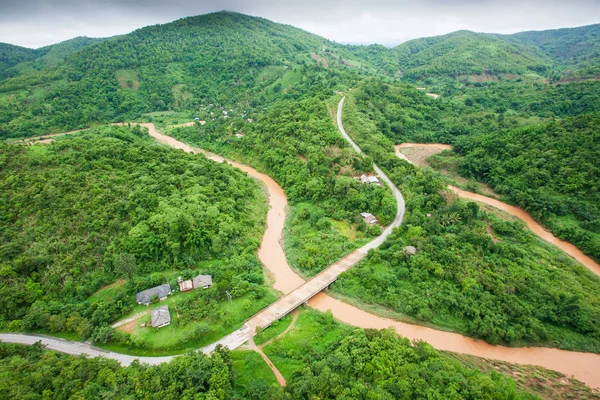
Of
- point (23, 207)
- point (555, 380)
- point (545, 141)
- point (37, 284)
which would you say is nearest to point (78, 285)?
point (37, 284)

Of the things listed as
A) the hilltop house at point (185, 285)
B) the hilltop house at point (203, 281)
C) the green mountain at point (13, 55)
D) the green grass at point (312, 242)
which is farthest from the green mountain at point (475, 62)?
the green mountain at point (13, 55)

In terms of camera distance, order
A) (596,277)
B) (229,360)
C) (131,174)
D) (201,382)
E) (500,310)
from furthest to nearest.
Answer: (131,174), (596,277), (500,310), (229,360), (201,382)

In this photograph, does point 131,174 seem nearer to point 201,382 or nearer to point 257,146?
point 257,146

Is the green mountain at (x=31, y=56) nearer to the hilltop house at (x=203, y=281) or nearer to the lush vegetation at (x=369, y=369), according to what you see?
the hilltop house at (x=203, y=281)

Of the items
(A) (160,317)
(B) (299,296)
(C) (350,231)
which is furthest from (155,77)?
(B) (299,296)

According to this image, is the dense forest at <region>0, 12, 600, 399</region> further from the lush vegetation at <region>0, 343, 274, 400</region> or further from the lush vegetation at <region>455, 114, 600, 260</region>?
the lush vegetation at <region>455, 114, 600, 260</region>

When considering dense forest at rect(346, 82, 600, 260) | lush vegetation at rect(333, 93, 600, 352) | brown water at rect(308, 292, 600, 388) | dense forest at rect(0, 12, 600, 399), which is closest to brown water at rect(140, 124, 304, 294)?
dense forest at rect(0, 12, 600, 399)

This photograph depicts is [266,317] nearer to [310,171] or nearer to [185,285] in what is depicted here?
[185,285]
